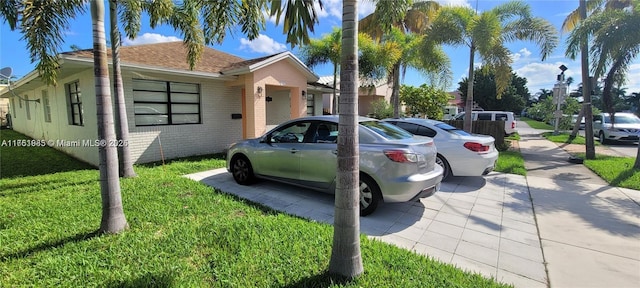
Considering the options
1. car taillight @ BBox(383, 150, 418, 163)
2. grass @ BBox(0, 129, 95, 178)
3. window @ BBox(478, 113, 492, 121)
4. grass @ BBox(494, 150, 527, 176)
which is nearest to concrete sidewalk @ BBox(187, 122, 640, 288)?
grass @ BBox(494, 150, 527, 176)

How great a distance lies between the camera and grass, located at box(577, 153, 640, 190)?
6.58m

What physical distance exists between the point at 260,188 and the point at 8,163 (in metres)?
8.99

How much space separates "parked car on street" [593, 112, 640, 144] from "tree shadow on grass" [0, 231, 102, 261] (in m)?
19.7

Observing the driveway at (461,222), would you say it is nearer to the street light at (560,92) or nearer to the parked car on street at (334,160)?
the parked car on street at (334,160)

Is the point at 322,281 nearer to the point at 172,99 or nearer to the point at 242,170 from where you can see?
the point at 242,170

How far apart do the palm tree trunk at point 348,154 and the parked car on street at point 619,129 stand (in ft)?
57.7

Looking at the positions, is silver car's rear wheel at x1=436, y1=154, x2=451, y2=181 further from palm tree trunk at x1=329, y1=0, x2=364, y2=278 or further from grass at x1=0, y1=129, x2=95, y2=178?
grass at x1=0, y1=129, x2=95, y2=178

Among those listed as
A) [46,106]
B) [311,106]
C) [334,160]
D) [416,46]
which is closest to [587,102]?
[416,46]

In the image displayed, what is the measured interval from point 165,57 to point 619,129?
21.0m

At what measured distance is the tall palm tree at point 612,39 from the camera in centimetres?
734

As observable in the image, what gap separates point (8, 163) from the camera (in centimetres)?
882

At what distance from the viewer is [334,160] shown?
15.2 ft

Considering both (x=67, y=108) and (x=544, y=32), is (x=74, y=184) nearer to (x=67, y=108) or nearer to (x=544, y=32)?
(x=67, y=108)

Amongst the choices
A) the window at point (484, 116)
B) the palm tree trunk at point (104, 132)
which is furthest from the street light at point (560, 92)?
the palm tree trunk at point (104, 132)
